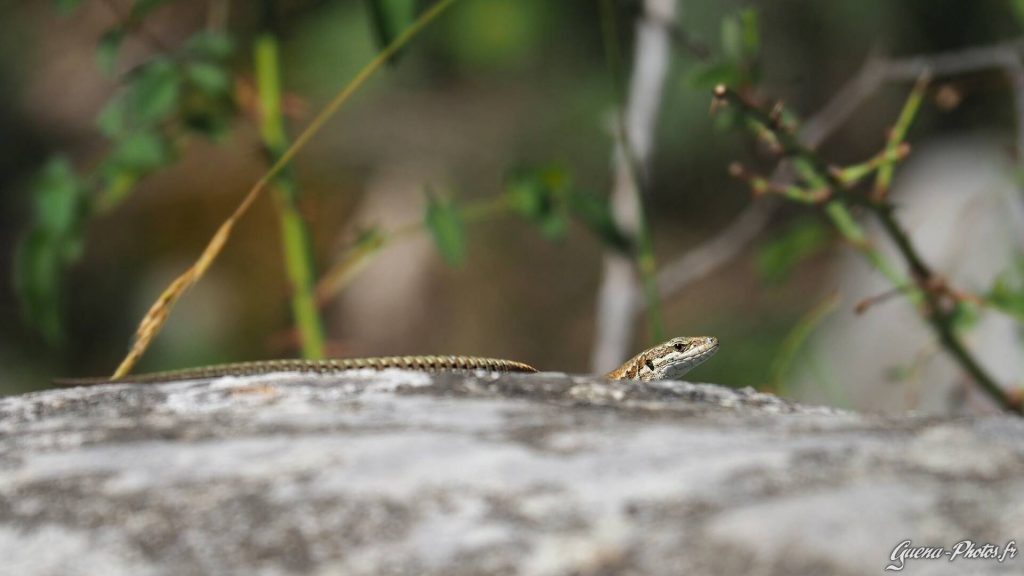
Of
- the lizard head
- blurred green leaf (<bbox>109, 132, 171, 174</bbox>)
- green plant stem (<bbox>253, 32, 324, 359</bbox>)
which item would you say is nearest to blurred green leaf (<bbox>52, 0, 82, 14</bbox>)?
blurred green leaf (<bbox>109, 132, 171, 174</bbox>)

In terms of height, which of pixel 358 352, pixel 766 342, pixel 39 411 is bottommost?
pixel 39 411

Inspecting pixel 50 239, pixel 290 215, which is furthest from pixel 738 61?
pixel 50 239

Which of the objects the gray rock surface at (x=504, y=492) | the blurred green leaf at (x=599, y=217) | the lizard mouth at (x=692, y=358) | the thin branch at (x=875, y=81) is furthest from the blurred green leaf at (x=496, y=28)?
the gray rock surface at (x=504, y=492)

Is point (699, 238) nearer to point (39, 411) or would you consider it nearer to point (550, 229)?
point (550, 229)

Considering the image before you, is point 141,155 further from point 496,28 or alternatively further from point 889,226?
point 496,28

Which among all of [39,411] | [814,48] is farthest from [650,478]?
[814,48]

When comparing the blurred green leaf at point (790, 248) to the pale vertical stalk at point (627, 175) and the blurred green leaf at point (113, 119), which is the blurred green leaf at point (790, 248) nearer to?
the pale vertical stalk at point (627, 175)
